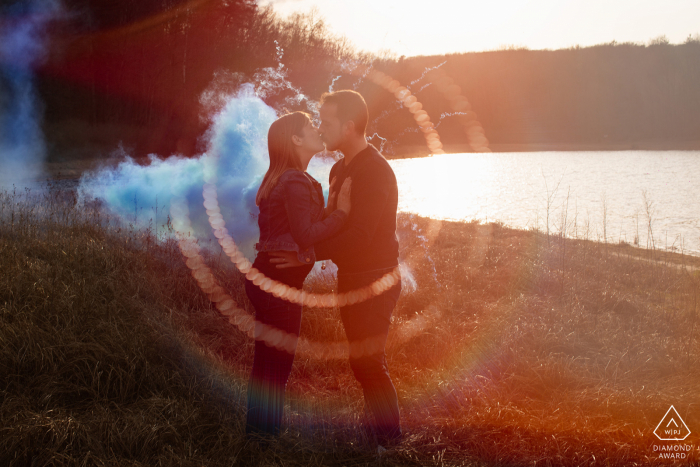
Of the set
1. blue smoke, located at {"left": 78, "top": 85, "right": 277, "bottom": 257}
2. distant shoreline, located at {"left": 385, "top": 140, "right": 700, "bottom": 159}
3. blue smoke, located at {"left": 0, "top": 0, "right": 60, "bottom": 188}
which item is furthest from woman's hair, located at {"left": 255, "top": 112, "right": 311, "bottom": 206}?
distant shoreline, located at {"left": 385, "top": 140, "right": 700, "bottom": 159}

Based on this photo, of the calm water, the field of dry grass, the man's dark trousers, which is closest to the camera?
the man's dark trousers

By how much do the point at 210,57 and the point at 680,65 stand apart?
288ft

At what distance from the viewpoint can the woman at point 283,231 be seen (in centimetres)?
247

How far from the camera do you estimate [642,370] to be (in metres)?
4.11

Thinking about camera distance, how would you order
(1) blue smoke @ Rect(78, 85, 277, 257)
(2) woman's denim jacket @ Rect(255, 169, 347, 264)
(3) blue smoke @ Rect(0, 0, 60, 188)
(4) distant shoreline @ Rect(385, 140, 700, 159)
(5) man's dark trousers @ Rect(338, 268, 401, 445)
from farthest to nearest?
(4) distant shoreline @ Rect(385, 140, 700, 159)
(3) blue smoke @ Rect(0, 0, 60, 188)
(1) blue smoke @ Rect(78, 85, 277, 257)
(5) man's dark trousers @ Rect(338, 268, 401, 445)
(2) woman's denim jacket @ Rect(255, 169, 347, 264)

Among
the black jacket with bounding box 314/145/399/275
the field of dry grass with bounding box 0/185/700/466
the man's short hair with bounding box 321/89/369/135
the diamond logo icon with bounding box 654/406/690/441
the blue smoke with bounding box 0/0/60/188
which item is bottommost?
the diamond logo icon with bounding box 654/406/690/441

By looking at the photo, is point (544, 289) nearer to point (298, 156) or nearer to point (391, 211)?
point (391, 211)

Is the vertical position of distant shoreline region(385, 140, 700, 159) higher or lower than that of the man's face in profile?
higher

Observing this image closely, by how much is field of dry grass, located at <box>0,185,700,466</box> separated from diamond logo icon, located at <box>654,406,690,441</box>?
5 cm

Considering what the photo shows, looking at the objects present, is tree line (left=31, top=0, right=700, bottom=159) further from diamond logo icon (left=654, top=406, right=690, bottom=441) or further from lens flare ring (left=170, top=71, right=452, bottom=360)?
diamond logo icon (left=654, top=406, right=690, bottom=441)

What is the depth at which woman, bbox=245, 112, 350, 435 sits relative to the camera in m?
2.47

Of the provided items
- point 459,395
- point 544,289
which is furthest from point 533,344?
point 544,289

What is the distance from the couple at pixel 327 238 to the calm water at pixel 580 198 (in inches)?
293

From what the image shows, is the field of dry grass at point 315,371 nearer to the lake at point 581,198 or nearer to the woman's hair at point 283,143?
the woman's hair at point 283,143
